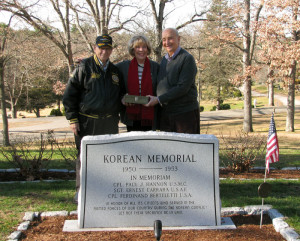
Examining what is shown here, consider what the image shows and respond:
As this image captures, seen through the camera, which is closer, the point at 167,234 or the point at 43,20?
the point at 167,234

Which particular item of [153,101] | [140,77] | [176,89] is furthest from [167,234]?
[140,77]

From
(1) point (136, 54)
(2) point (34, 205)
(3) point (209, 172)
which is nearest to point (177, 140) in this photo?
(3) point (209, 172)

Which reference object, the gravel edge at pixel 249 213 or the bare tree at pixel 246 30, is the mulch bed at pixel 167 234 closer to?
the gravel edge at pixel 249 213

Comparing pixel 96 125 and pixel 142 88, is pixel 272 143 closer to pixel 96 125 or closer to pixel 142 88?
pixel 142 88

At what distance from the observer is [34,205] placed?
5.03m

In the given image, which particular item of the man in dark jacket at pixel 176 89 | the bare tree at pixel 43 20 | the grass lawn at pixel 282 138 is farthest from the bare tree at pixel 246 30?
the man in dark jacket at pixel 176 89

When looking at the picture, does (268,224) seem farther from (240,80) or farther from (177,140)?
(240,80)

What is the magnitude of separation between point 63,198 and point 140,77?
87.1 inches

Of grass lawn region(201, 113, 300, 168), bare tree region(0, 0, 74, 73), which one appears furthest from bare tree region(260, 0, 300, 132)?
bare tree region(0, 0, 74, 73)

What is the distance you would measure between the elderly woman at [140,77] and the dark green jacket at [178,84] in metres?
0.13

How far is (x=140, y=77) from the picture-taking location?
4.69 m

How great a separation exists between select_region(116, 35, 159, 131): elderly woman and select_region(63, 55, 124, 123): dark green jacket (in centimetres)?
17

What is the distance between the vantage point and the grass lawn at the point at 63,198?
448 cm

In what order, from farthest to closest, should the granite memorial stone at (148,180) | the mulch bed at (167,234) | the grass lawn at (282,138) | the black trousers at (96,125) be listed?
the grass lawn at (282,138), the black trousers at (96,125), the granite memorial stone at (148,180), the mulch bed at (167,234)
